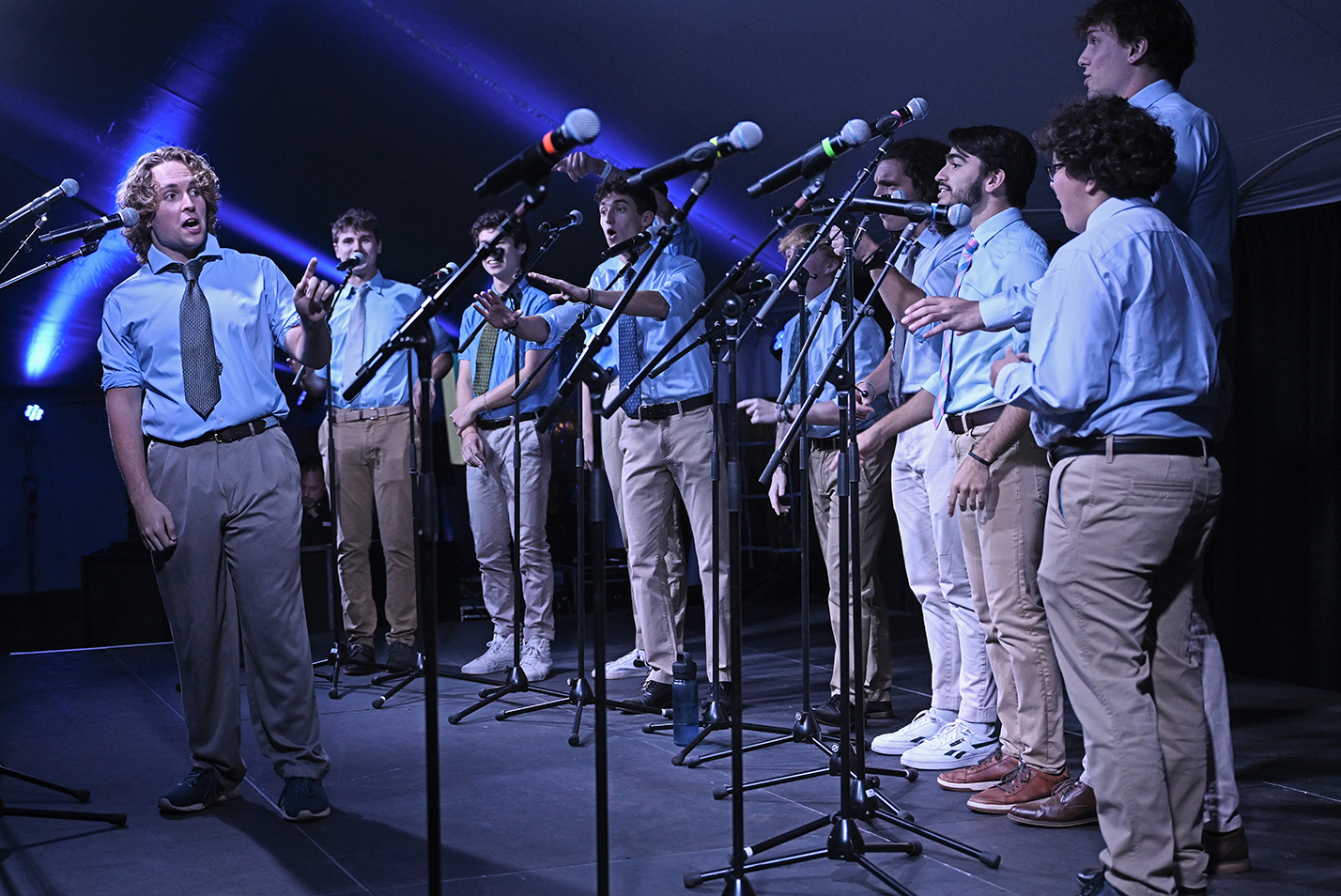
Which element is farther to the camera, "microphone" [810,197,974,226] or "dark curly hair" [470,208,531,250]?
"dark curly hair" [470,208,531,250]

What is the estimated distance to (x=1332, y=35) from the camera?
320 centimetres

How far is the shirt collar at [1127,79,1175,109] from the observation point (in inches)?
91.4

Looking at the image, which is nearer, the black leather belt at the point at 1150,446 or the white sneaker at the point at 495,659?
the black leather belt at the point at 1150,446

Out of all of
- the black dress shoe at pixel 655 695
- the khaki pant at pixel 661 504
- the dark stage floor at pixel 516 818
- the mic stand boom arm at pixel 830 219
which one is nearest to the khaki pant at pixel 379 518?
the dark stage floor at pixel 516 818

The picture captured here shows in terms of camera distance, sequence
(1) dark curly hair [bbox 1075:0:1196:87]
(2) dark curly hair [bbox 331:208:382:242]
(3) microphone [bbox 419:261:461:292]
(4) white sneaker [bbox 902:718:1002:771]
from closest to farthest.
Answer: (3) microphone [bbox 419:261:461:292], (1) dark curly hair [bbox 1075:0:1196:87], (4) white sneaker [bbox 902:718:1002:771], (2) dark curly hair [bbox 331:208:382:242]

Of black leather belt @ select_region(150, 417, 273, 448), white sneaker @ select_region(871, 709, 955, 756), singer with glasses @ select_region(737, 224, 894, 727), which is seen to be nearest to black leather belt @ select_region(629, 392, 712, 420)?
singer with glasses @ select_region(737, 224, 894, 727)

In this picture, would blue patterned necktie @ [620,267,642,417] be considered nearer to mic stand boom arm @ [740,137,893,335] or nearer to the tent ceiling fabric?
the tent ceiling fabric

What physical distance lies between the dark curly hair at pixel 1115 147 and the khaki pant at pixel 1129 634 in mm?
531

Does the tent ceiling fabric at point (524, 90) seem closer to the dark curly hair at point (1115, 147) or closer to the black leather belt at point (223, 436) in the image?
the dark curly hair at point (1115, 147)

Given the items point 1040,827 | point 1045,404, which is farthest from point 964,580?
point 1045,404

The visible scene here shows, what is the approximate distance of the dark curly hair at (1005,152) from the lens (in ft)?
9.16

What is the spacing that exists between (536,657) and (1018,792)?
247cm

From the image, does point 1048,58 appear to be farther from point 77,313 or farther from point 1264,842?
point 77,313

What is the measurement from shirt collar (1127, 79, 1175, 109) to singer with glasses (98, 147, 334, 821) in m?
1.91
